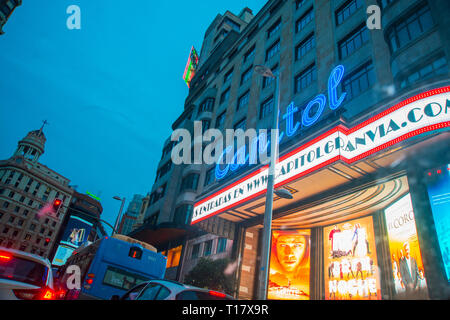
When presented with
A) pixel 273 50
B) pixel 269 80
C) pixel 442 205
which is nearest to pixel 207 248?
pixel 269 80

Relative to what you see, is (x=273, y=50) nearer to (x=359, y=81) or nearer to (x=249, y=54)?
(x=249, y=54)

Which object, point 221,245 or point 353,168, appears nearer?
point 353,168

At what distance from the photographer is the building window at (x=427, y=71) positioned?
1120cm

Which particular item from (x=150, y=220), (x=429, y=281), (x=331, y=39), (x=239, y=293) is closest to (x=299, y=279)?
(x=239, y=293)

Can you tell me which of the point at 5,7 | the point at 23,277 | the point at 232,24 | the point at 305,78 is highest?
the point at 5,7

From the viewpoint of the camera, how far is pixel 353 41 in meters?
18.0

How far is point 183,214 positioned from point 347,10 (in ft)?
78.6

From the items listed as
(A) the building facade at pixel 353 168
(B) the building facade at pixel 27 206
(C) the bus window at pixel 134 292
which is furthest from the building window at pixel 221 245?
(B) the building facade at pixel 27 206

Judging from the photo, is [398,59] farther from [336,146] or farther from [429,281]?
[429,281]

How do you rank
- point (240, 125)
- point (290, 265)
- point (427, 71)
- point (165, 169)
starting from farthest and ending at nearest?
point (165, 169)
point (240, 125)
point (290, 265)
point (427, 71)

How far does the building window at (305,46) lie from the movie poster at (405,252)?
13708mm

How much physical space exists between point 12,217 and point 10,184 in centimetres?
1164

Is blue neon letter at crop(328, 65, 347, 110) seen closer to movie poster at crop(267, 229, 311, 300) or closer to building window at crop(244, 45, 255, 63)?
movie poster at crop(267, 229, 311, 300)
